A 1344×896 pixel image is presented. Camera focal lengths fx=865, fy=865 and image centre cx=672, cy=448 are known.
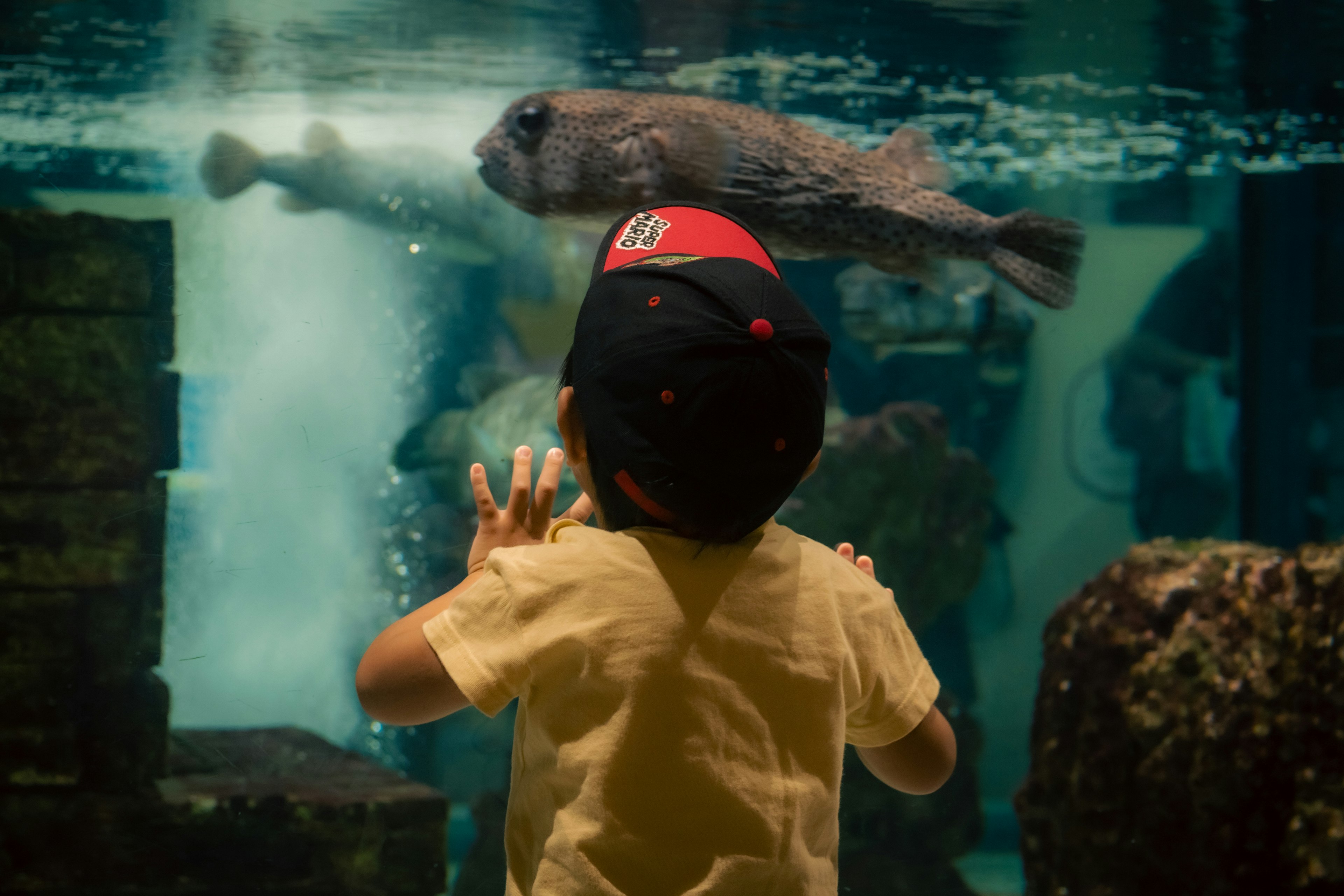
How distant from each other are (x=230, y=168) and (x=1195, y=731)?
5.71 metres

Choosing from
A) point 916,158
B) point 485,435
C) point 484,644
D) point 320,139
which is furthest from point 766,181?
point 320,139

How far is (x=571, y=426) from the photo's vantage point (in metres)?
1.49

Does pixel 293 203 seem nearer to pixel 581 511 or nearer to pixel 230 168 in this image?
pixel 230 168

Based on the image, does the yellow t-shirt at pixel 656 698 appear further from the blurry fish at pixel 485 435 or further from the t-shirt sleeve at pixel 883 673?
the blurry fish at pixel 485 435

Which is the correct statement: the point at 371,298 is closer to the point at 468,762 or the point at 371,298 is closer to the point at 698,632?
the point at 468,762

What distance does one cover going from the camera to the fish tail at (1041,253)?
323 centimetres

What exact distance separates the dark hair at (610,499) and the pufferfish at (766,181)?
1687mm

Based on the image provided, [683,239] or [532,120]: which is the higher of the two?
[532,120]

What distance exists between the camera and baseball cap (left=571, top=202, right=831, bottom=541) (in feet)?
4.20

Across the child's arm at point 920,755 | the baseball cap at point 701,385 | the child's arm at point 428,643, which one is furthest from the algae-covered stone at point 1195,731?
the child's arm at point 428,643

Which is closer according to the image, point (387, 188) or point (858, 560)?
point (858, 560)

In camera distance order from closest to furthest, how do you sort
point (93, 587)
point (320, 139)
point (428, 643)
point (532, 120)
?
point (428, 643) → point (532, 120) → point (93, 587) → point (320, 139)

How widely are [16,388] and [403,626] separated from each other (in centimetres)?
362

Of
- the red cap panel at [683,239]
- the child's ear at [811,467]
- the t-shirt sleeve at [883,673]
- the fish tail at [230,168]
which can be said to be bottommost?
the t-shirt sleeve at [883,673]
